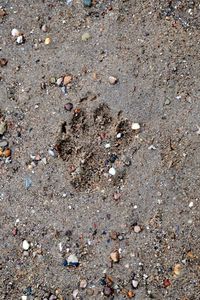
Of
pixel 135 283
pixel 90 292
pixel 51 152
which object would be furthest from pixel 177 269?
pixel 51 152

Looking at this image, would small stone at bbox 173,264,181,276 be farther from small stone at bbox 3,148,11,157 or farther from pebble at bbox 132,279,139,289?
small stone at bbox 3,148,11,157

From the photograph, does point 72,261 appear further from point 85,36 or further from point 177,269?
point 85,36

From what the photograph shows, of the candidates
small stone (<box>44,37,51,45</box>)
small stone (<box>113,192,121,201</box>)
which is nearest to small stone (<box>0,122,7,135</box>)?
small stone (<box>44,37,51,45</box>)

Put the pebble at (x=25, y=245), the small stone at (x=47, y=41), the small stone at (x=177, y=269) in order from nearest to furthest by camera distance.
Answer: the small stone at (x=177, y=269) < the pebble at (x=25, y=245) < the small stone at (x=47, y=41)

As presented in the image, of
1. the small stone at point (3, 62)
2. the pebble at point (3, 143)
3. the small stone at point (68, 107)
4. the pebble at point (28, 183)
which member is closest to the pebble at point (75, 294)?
the pebble at point (28, 183)

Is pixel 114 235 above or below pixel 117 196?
below

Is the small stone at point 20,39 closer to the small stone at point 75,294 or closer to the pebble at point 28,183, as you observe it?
the pebble at point 28,183

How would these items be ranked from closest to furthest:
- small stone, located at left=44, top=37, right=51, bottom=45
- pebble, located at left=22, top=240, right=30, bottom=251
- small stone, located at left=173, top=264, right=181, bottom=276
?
small stone, located at left=173, top=264, right=181, bottom=276
pebble, located at left=22, top=240, right=30, bottom=251
small stone, located at left=44, top=37, right=51, bottom=45

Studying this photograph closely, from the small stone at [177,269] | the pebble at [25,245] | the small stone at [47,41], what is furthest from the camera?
the small stone at [47,41]

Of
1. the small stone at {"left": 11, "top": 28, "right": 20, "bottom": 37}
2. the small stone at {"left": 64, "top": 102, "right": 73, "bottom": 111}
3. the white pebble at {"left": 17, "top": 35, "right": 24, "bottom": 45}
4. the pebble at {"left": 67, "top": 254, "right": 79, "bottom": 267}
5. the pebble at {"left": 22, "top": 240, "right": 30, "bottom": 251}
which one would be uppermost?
the small stone at {"left": 11, "top": 28, "right": 20, "bottom": 37}
